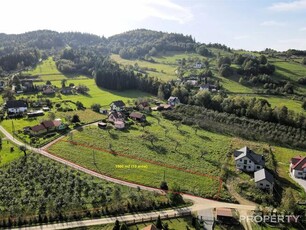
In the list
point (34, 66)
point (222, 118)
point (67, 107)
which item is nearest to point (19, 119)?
point (67, 107)

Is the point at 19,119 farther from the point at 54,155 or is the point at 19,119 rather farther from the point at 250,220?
the point at 250,220

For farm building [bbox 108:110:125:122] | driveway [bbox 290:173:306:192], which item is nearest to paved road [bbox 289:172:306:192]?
driveway [bbox 290:173:306:192]

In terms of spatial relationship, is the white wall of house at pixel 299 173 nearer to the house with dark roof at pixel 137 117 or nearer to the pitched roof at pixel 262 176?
the pitched roof at pixel 262 176

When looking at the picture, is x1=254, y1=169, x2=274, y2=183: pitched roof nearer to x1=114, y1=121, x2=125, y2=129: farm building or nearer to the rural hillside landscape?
the rural hillside landscape

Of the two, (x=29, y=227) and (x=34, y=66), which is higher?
(x=34, y=66)

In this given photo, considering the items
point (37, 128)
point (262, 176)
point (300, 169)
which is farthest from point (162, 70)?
point (262, 176)

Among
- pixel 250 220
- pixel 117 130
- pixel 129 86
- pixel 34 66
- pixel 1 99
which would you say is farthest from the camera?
pixel 34 66

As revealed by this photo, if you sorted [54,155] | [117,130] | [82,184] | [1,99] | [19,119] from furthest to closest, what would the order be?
[1,99] < [19,119] < [117,130] < [54,155] < [82,184]

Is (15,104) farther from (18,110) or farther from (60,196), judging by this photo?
(60,196)
